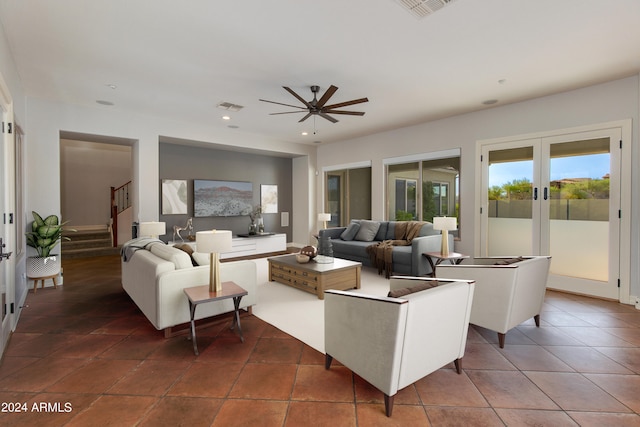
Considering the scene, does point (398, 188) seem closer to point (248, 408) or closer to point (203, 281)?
point (203, 281)

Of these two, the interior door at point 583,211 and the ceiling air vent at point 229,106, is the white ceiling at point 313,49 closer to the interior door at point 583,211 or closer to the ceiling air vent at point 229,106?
the ceiling air vent at point 229,106

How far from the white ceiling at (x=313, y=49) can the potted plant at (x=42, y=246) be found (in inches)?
75.3

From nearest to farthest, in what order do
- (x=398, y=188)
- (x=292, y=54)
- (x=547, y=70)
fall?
(x=292, y=54)
(x=547, y=70)
(x=398, y=188)

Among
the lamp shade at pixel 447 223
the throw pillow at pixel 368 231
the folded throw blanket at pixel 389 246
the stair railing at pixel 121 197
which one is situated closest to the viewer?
the lamp shade at pixel 447 223

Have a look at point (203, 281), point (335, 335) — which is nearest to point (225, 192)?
point (203, 281)

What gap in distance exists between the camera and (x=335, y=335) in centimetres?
221

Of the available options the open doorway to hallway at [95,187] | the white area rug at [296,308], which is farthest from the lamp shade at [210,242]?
the open doorway to hallway at [95,187]

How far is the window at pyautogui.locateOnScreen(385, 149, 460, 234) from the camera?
590 cm

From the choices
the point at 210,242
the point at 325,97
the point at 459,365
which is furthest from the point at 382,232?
the point at 210,242

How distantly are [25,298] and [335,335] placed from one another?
4327 mm

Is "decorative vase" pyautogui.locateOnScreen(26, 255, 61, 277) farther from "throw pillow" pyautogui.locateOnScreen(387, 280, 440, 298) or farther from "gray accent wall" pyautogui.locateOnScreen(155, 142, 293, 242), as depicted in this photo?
"throw pillow" pyautogui.locateOnScreen(387, 280, 440, 298)

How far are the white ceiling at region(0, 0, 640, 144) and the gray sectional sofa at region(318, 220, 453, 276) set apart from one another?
2.19 meters

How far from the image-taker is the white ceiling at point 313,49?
8.45 ft

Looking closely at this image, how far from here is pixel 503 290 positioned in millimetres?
2645
